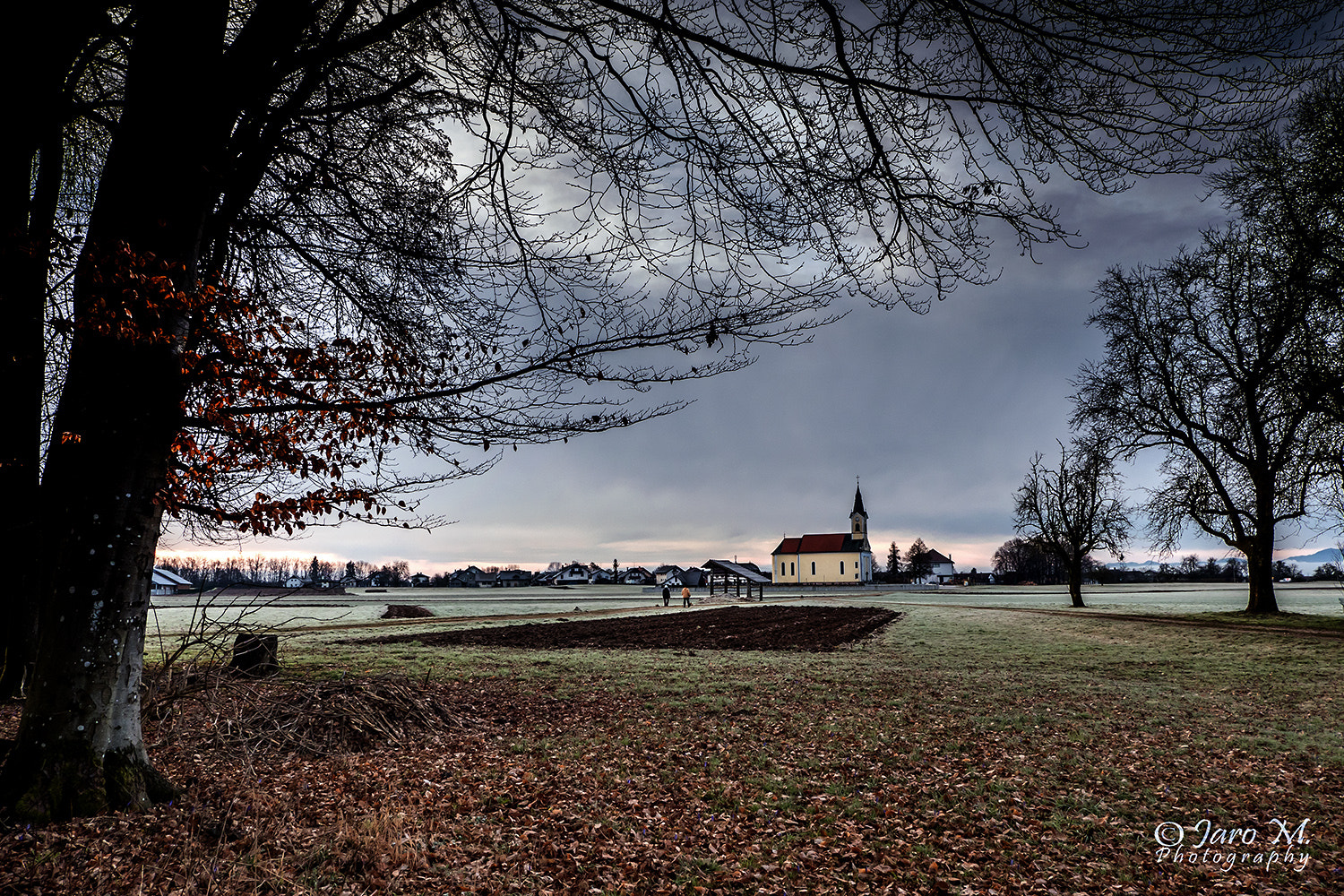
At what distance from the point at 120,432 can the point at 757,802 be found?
17.8ft

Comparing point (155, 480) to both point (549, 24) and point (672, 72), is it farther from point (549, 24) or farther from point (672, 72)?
point (672, 72)

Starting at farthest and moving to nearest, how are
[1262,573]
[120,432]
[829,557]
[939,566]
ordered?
[939,566], [829,557], [1262,573], [120,432]

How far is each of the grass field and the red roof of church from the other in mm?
93378

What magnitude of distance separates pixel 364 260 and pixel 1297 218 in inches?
905

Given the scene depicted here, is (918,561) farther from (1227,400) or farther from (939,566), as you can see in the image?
(1227,400)

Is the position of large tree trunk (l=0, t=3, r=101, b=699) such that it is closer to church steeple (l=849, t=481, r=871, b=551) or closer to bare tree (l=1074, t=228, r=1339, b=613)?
bare tree (l=1074, t=228, r=1339, b=613)

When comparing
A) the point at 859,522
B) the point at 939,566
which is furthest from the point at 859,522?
the point at 939,566

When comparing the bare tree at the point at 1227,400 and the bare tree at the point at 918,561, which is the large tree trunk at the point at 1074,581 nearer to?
the bare tree at the point at 1227,400

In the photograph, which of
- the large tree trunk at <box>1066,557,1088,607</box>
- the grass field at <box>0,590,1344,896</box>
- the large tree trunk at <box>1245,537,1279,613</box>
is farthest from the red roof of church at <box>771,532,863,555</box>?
the grass field at <box>0,590,1344,896</box>

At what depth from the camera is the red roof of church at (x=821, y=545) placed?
102 metres

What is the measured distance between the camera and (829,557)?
4001 inches

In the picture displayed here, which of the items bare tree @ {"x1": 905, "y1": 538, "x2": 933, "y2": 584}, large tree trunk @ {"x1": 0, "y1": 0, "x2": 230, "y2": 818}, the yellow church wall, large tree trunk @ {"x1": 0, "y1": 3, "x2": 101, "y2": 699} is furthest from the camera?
bare tree @ {"x1": 905, "y1": 538, "x2": 933, "y2": 584}

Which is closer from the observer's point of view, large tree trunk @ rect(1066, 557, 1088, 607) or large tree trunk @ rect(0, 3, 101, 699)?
large tree trunk @ rect(0, 3, 101, 699)

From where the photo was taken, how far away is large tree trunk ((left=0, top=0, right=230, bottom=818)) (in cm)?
431
